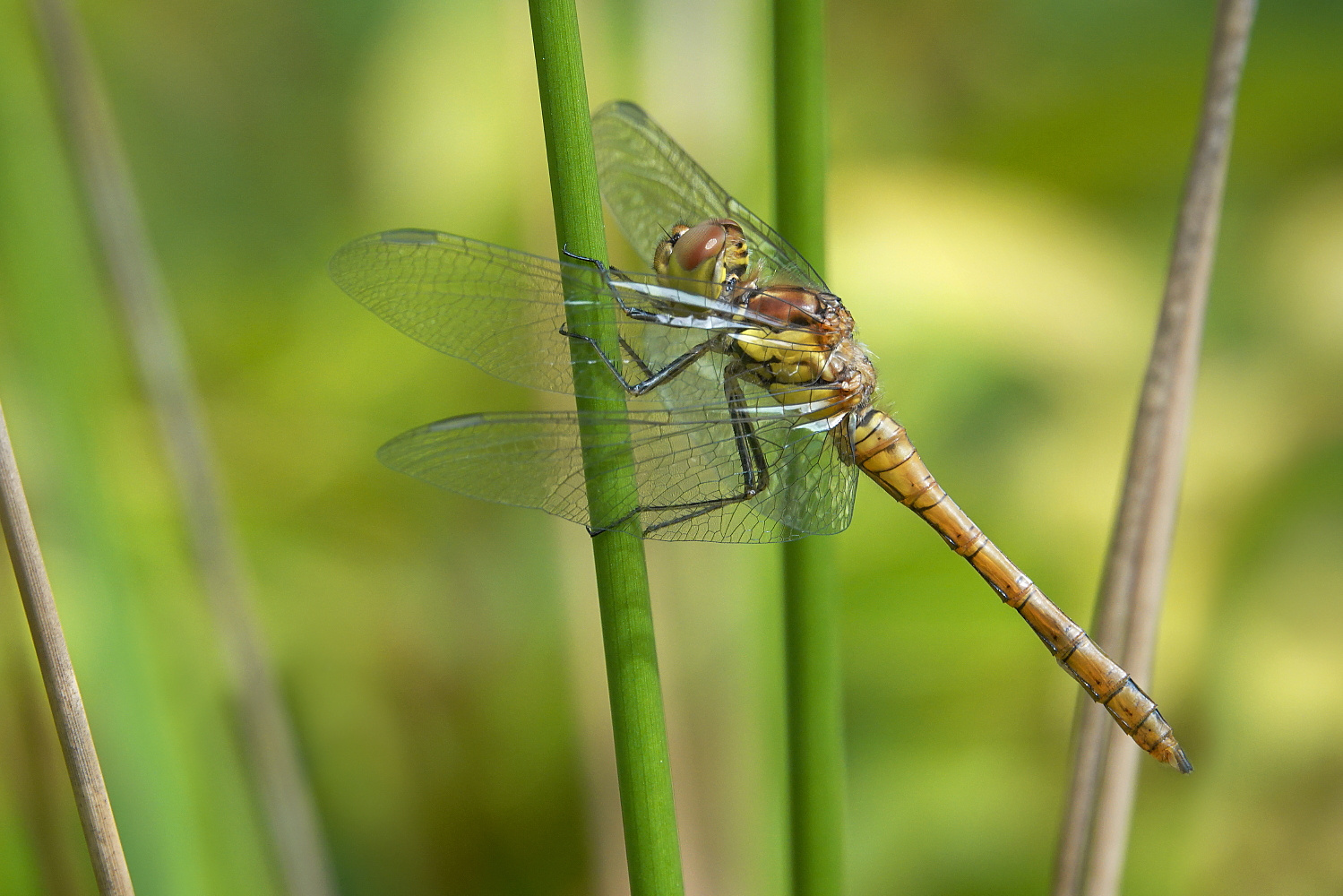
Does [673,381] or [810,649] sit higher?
[673,381]

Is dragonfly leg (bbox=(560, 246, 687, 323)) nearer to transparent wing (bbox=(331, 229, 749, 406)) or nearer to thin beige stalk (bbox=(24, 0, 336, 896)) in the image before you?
transparent wing (bbox=(331, 229, 749, 406))

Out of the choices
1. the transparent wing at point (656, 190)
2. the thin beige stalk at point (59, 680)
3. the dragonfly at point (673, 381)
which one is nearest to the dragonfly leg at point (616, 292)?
the dragonfly at point (673, 381)

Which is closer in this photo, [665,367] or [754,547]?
[665,367]

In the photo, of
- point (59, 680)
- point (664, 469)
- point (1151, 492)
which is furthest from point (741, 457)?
point (59, 680)

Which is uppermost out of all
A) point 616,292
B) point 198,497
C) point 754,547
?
point 616,292

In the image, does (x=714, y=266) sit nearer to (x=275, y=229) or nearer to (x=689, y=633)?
(x=689, y=633)

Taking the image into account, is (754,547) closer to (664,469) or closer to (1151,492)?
(664,469)

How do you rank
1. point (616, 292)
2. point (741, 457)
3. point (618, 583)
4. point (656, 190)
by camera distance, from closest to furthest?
point (618, 583) → point (616, 292) → point (741, 457) → point (656, 190)
